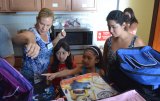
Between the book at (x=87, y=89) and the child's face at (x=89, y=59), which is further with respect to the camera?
the child's face at (x=89, y=59)

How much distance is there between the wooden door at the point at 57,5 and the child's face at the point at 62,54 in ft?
3.79

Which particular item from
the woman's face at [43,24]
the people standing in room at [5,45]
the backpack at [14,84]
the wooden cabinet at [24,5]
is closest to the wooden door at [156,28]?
the wooden cabinet at [24,5]

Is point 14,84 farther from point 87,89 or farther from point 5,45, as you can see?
point 5,45

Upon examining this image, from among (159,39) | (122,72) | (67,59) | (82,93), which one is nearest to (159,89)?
(122,72)

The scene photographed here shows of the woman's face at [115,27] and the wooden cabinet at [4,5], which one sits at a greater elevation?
A: the wooden cabinet at [4,5]

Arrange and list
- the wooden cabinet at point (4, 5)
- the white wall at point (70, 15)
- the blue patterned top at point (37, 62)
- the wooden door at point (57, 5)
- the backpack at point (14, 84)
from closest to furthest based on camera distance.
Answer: the backpack at point (14, 84) < the blue patterned top at point (37, 62) < the wooden cabinet at point (4, 5) < the wooden door at point (57, 5) < the white wall at point (70, 15)

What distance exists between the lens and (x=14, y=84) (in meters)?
0.78

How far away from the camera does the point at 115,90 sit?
848 mm

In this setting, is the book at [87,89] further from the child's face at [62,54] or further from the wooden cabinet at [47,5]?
the wooden cabinet at [47,5]

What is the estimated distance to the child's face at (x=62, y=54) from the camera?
A: 1.74 meters

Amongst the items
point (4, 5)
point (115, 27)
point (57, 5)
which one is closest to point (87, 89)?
point (115, 27)

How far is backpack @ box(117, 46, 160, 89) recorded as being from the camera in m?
0.77

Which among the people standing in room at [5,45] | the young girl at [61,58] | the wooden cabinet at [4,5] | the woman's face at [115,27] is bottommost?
the young girl at [61,58]

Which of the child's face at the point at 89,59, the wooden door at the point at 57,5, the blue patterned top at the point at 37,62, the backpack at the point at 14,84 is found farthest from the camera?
the wooden door at the point at 57,5
